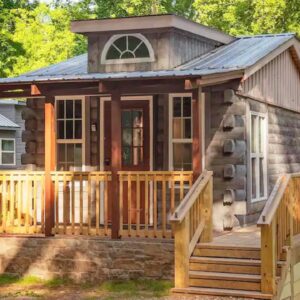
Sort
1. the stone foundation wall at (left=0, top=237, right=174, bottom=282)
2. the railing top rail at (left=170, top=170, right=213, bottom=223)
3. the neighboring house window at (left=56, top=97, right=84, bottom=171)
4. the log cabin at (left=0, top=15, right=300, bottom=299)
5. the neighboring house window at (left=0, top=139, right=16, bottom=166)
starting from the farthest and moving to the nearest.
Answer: the neighboring house window at (left=0, top=139, right=16, bottom=166), the neighboring house window at (left=56, top=97, right=84, bottom=171), the stone foundation wall at (left=0, top=237, right=174, bottom=282), the log cabin at (left=0, top=15, right=300, bottom=299), the railing top rail at (left=170, top=170, right=213, bottom=223)

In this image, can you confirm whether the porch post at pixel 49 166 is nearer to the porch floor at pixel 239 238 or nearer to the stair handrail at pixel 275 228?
the porch floor at pixel 239 238

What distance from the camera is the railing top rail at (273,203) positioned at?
9.49 metres

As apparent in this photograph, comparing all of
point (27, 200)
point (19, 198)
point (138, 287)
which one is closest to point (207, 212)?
point (138, 287)

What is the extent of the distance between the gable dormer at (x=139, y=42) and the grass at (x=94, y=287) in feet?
14.8

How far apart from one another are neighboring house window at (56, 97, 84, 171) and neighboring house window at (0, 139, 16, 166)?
1799cm

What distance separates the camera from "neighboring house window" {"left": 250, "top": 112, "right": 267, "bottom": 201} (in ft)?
45.8

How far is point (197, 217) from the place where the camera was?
1095 cm

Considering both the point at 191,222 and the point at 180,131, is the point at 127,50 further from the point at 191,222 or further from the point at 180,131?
the point at 191,222

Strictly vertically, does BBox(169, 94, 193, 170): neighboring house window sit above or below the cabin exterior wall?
below

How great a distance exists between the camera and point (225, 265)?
1024 centimetres

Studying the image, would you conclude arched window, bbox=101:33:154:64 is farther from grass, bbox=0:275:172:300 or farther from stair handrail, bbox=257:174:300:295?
grass, bbox=0:275:172:300

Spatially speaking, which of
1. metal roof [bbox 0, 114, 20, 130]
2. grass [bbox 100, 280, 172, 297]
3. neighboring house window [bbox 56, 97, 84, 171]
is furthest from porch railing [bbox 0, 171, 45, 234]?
metal roof [bbox 0, 114, 20, 130]

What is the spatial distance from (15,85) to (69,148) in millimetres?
2230

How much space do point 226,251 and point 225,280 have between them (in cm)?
60
